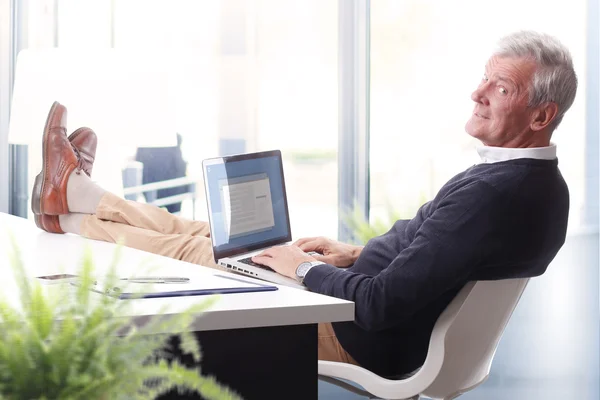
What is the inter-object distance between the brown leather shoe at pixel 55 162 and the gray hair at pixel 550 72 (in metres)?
1.61

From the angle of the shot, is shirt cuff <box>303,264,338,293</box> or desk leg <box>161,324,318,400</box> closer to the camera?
desk leg <box>161,324,318,400</box>

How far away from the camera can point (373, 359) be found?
2.16m

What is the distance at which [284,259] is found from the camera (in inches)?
89.4

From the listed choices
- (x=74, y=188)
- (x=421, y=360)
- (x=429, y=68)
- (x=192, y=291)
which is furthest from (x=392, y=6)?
(x=192, y=291)

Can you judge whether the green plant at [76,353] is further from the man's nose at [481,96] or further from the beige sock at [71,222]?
the beige sock at [71,222]

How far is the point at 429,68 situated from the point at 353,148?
0.53m

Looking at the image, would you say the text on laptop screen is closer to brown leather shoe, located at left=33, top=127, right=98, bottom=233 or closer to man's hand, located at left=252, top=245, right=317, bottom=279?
man's hand, located at left=252, top=245, right=317, bottom=279

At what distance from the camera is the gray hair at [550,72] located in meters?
2.18

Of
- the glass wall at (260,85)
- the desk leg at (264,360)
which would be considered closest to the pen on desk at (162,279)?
the desk leg at (264,360)

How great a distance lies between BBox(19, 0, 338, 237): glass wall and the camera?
381cm

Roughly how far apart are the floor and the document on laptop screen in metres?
1.12

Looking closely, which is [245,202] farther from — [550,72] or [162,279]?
[550,72]

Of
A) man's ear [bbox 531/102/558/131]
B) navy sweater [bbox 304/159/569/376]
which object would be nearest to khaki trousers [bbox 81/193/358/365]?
navy sweater [bbox 304/159/569/376]

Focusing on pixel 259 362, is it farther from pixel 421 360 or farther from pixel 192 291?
pixel 421 360
